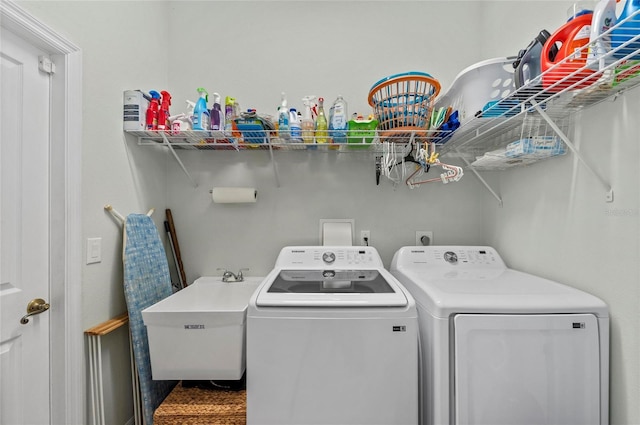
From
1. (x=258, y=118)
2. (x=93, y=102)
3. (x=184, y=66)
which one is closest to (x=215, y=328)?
(x=258, y=118)

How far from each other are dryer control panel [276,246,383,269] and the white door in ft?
3.64

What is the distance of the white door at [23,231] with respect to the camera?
1115 mm

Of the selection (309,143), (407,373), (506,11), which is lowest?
(407,373)

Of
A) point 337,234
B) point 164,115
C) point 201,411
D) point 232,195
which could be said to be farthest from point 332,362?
point 164,115

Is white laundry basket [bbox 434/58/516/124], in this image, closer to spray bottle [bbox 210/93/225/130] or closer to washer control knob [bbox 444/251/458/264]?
washer control knob [bbox 444/251/458/264]

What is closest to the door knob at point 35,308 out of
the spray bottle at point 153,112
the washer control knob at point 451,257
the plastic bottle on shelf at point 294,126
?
the spray bottle at point 153,112

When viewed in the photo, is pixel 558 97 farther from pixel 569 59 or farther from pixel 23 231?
pixel 23 231

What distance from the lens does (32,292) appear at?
4.00 feet

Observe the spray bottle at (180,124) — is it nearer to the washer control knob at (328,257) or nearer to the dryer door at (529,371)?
the washer control knob at (328,257)

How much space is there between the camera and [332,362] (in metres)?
1.20

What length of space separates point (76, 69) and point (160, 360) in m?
1.36

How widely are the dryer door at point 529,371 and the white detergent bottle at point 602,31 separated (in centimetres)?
89

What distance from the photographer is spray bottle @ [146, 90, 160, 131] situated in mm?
1687

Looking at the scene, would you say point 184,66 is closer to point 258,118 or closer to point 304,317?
point 258,118
